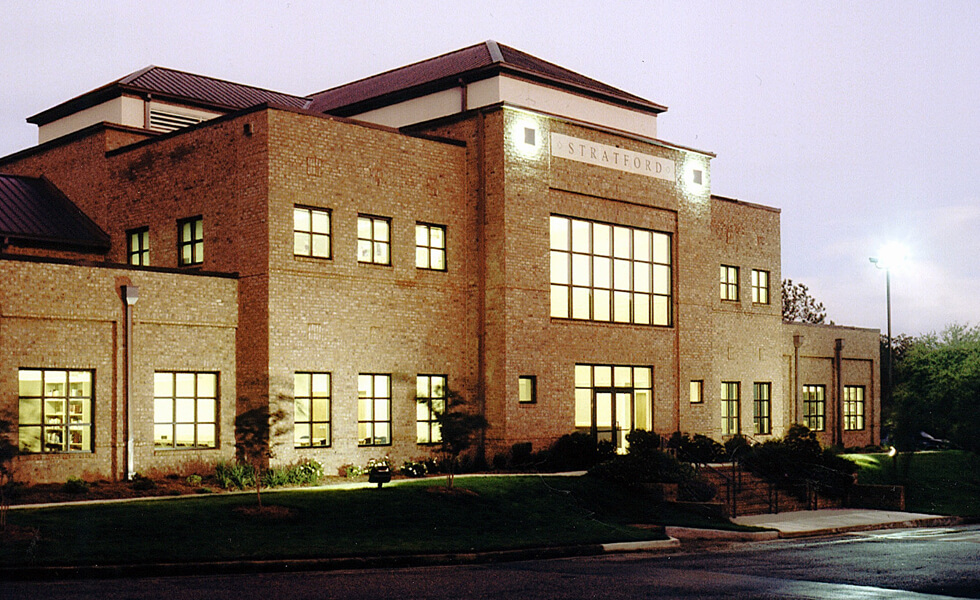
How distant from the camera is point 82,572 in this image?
1568 cm

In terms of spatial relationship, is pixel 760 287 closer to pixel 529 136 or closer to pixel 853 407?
pixel 853 407

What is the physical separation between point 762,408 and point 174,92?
2515cm

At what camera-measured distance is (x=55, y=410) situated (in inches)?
1017

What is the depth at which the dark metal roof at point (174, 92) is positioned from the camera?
3772 cm

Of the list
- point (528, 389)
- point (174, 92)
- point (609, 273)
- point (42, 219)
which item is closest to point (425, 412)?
point (528, 389)

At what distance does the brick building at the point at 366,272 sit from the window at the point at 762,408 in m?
0.22

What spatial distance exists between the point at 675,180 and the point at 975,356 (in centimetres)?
2471

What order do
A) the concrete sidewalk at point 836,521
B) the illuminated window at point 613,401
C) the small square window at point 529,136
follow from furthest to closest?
the illuminated window at point 613,401, the small square window at point 529,136, the concrete sidewalk at point 836,521

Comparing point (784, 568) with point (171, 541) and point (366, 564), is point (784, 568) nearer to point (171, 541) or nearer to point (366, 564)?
point (366, 564)

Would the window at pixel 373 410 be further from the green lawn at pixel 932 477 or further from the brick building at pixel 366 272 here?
the green lawn at pixel 932 477

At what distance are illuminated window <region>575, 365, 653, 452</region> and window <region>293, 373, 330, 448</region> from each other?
8.57 m

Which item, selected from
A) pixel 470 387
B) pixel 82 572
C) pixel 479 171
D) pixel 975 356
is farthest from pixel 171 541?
pixel 975 356

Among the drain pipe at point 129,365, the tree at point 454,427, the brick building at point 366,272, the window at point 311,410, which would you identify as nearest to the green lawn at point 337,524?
the tree at point 454,427

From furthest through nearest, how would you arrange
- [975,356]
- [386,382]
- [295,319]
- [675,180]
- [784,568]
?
1. [975,356]
2. [675,180]
3. [386,382]
4. [295,319]
5. [784,568]
